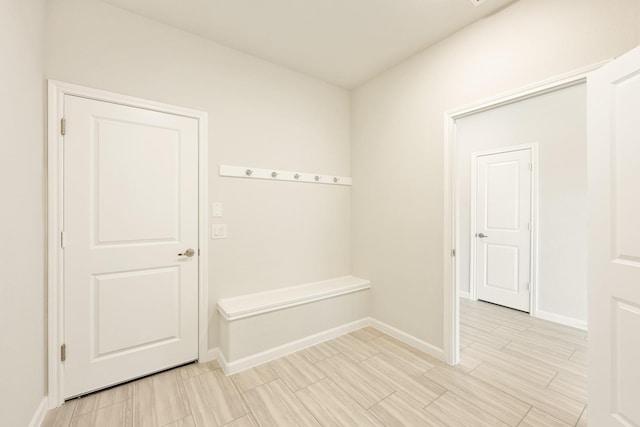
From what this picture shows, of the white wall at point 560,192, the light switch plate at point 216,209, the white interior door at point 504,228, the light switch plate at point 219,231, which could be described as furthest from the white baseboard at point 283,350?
the white interior door at point 504,228

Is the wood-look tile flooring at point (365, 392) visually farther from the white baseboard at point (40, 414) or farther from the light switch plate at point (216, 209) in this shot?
the light switch plate at point (216, 209)

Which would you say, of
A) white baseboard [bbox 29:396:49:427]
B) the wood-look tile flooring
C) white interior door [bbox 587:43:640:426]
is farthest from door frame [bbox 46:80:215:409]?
white interior door [bbox 587:43:640:426]

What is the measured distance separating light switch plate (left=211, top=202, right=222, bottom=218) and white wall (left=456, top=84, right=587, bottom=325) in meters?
2.63

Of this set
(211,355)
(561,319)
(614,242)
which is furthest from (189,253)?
(561,319)

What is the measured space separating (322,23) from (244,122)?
A: 1.04 meters

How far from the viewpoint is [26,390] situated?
1.40 metres

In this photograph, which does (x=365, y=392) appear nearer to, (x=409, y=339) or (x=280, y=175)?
Result: (x=409, y=339)

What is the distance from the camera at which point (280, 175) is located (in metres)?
2.65

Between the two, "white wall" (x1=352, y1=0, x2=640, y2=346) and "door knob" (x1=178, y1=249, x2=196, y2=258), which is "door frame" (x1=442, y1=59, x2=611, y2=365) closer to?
"white wall" (x1=352, y1=0, x2=640, y2=346)

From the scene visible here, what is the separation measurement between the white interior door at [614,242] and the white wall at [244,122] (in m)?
2.14

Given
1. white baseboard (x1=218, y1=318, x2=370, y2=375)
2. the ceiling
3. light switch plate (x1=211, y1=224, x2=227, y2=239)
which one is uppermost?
the ceiling

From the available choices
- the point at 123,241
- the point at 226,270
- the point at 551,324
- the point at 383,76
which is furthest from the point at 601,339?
the point at 123,241

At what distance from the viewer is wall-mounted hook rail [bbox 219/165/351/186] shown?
236 centimetres

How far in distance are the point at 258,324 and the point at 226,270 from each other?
0.55 m
